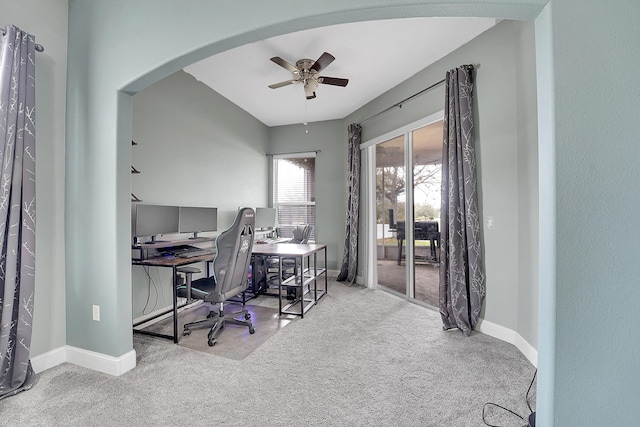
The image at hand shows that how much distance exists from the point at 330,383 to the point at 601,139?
6.21 ft

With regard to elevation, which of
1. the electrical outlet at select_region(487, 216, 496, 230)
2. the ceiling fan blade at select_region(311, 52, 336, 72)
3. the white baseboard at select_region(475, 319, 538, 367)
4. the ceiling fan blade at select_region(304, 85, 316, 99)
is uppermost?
the ceiling fan blade at select_region(311, 52, 336, 72)

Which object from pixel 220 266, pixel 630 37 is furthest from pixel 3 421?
pixel 630 37

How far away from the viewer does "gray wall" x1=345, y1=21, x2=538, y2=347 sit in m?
2.16

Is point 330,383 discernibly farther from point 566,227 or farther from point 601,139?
point 601,139

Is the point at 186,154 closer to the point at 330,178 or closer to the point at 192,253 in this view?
the point at 192,253

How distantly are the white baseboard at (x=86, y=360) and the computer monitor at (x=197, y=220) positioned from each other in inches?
54.7

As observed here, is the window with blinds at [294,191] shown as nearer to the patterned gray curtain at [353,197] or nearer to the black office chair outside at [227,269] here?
the patterned gray curtain at [353,197]

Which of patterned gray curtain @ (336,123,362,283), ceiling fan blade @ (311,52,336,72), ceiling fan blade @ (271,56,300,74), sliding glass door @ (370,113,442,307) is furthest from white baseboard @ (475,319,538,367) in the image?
ceiling fan blade @ (271,56,300,74)

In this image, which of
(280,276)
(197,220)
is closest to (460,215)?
(280,276)

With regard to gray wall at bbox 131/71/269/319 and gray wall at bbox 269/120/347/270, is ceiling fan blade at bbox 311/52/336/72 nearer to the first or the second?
gray wall at bbox 131/71/269/319

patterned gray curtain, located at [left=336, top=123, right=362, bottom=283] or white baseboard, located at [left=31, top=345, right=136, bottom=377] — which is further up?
patterned gray curtain, located at [left=336, top=123, right=362, bottom=283]

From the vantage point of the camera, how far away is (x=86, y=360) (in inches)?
→ 79.0

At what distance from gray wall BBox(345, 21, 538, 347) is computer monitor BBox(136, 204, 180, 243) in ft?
10.4

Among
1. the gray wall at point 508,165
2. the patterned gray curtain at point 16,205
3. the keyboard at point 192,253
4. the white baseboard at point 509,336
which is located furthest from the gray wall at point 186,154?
the white baseboard at point 509,336
